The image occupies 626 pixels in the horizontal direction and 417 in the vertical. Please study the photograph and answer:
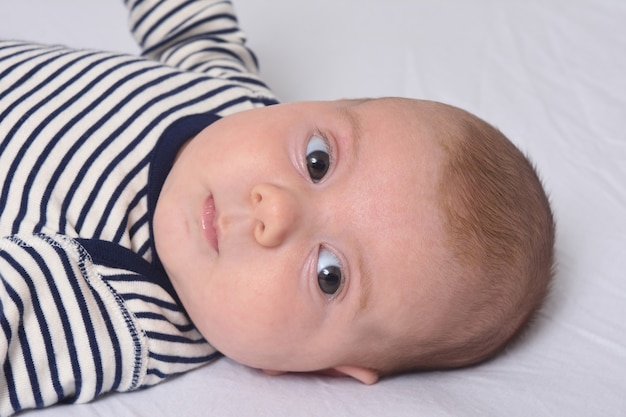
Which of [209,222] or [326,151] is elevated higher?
[326,151]

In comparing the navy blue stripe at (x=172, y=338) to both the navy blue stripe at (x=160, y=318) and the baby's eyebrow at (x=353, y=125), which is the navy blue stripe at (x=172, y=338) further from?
the baby's eyebrow at (x=353, y=125)

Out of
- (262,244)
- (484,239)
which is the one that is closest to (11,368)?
(262,244)

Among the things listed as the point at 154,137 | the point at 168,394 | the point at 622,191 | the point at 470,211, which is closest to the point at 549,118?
the point at 622,191

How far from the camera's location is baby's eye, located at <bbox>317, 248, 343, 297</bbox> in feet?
3.30

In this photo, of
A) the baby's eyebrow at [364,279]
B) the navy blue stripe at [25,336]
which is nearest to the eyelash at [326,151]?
the baby's eyebrow at [364,279]

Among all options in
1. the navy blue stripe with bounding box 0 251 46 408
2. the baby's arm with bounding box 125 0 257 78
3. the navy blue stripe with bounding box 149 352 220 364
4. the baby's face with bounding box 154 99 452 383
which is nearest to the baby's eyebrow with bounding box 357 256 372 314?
the baby's face with bounding box 154 99 452 383

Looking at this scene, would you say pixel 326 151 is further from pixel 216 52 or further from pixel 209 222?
pixel 216 52

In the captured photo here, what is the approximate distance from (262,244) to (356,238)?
0.12m

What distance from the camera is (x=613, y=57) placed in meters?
1.59

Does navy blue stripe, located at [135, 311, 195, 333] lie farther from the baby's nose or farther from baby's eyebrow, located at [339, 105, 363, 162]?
baby's eyebrow, located at [339, 105, 363, 162]

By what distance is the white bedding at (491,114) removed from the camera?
1033 millimetres

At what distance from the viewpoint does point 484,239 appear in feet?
3.28

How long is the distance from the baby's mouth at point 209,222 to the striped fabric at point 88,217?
4.5 inches

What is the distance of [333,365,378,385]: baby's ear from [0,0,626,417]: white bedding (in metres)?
0.02
